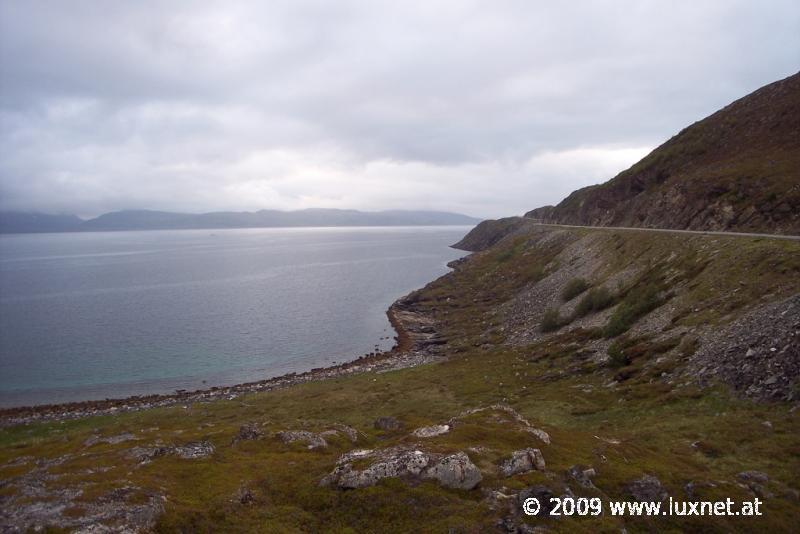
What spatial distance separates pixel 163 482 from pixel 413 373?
3944cm

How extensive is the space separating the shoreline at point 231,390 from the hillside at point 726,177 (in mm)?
50273

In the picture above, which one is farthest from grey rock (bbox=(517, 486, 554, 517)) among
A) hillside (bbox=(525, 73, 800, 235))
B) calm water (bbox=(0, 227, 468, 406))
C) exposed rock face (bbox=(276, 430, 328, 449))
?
hillside (bbox=(525, 73, 800, 235))

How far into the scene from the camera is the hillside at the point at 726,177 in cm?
6681

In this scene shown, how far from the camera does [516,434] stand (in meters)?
20.7

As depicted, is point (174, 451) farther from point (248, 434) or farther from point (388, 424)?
point (388, 424)

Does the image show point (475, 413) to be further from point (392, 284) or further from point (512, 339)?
point (392, 284)

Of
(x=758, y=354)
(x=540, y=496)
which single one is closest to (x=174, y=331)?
(x=540, y=496)

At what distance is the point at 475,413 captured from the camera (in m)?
25.1

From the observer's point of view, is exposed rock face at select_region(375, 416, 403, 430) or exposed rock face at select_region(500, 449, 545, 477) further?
exposed rock face at select_region(375, 416, 403, 430)

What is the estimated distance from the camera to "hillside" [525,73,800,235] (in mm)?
66812

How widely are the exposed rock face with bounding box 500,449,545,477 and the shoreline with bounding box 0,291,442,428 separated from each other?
43603 millimetres

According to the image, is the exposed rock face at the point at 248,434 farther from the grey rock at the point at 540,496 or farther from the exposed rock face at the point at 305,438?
the grey rock at the point at 540,496

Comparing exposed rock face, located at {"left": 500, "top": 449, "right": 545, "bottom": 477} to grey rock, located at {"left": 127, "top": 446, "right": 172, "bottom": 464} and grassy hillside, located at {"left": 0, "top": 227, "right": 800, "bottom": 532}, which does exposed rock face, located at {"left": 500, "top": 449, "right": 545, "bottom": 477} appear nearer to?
grassy hillside, located at {"left": 0, "top": 227, "right": 800, "bottom": 532}

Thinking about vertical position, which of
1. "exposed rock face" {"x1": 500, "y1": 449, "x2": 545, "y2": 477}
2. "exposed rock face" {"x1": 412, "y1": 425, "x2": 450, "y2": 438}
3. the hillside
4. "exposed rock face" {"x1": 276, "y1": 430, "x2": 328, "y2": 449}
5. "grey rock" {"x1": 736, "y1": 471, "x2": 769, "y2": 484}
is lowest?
"exposed rock face" {"x1": 276, "y1": 430, "x2": 328, "y2": 449}
